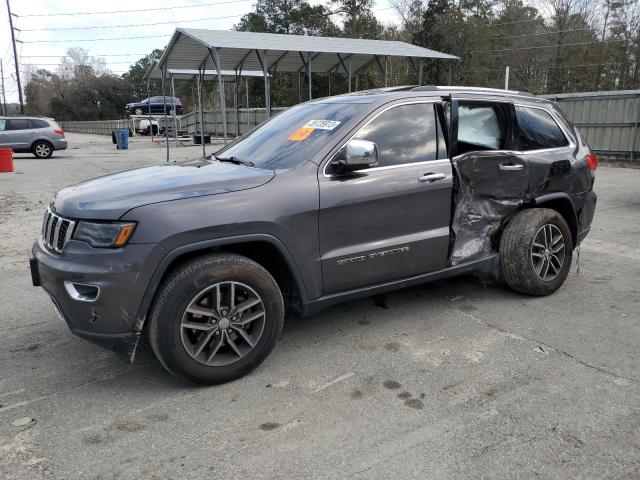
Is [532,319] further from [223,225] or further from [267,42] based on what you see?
[267,42]

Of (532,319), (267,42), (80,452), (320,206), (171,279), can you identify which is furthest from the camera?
(267,42)

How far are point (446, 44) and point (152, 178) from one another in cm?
4000

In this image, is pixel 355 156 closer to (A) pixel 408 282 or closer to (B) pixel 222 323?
(A) pixel 408 282

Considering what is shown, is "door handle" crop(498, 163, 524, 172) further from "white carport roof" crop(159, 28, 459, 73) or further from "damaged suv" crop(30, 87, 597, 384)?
"white carport roof" crop(159, 28, 459, 73)

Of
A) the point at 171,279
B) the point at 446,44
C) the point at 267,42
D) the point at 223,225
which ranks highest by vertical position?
the point at 446,44

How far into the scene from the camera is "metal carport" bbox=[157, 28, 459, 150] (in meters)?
16.2

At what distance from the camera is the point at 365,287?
12.3ft

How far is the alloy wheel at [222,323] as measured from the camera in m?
3.13

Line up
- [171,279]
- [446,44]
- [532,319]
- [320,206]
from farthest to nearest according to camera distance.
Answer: [446,44] < [532,319] < [320,206] < [171,279]

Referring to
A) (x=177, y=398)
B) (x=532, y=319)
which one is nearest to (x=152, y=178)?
(x=177, y=398)

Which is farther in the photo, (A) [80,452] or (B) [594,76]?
(B) [594,76]

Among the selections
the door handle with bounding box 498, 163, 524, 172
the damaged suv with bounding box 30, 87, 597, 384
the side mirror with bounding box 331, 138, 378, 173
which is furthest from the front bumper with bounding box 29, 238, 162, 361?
the door handle with bounding box 498, 163, 524, 172

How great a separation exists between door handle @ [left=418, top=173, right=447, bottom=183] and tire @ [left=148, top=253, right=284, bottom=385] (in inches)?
53.9

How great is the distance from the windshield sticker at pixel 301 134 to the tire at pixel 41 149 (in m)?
19.9
